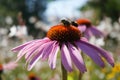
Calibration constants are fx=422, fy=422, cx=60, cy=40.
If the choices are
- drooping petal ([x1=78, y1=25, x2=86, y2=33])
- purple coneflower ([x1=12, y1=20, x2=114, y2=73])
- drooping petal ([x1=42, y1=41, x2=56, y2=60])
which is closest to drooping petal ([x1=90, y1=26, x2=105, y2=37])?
drooping petal ([x1=78, y1=25, x2=86, y2=33])

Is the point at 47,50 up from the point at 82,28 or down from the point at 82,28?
up

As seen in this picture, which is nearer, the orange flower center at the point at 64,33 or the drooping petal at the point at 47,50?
the drooping petal at the point at 47,50

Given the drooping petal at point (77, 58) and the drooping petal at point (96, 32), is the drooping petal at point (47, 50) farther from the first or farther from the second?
the drooping petal at point (96, 32)

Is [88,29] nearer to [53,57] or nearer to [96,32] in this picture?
[96,32]

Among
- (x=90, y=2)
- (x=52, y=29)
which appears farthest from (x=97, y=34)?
(x=90, y=2)

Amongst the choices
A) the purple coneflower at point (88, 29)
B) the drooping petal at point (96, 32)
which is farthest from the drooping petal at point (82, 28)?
the drooping petal at point (96, 32)

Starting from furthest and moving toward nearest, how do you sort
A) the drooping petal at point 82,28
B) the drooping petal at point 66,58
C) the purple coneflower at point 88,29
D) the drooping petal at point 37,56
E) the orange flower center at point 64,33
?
1. the purple coneflower at point 88,29
2. the drooping petal at point 82,28
3. the orange flower center at point 64,33
4. the drooping petal at point 37,56
5. the drooping petal at point 66,58

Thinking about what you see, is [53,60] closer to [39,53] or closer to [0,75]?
[39,53]

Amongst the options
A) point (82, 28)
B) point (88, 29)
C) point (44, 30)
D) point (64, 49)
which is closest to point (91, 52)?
point (64, 49)
